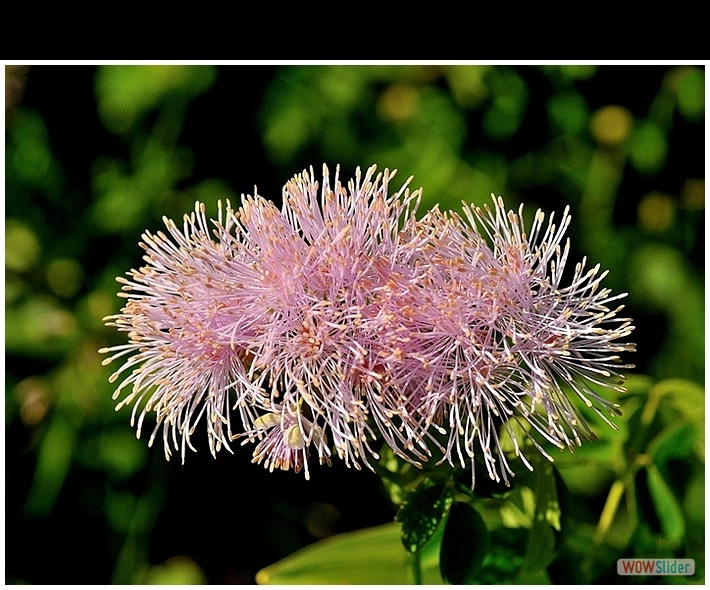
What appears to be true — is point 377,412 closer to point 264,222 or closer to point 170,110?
point 264,222

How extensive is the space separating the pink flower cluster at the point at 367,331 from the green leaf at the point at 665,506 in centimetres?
20

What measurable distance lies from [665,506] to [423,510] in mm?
264

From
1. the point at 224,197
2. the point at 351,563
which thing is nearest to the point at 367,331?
the point at 351,563

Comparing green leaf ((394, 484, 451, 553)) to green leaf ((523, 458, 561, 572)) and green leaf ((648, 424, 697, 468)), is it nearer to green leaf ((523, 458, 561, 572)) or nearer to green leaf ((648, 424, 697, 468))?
green leaf ((523, 458, 561, 572))

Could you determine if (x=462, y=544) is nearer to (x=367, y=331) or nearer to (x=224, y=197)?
(x=367, y=331)

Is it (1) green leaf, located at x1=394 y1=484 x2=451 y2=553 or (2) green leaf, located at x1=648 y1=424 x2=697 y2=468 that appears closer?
(1) green leaf, located at x1=394 y1=484 x2=451 y2=553

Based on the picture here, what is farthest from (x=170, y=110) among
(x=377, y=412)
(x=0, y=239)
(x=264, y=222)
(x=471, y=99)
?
(x=377, y=412)

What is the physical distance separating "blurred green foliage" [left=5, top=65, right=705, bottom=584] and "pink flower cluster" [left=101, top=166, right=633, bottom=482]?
0.37 m

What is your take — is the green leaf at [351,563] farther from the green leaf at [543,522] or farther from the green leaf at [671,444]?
the green leaf at [671,444]

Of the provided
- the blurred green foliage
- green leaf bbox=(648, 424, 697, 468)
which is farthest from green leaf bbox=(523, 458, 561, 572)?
the blurred green foliage

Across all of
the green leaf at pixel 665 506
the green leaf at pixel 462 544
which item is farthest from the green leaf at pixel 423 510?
the green leaf at pixel 665 506

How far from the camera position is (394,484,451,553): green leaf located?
26.0 inches

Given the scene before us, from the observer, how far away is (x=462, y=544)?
2.20 ft

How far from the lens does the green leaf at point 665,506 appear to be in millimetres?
774
